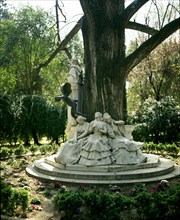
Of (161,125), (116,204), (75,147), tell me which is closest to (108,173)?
(75,147)

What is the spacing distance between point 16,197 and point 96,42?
5596mm

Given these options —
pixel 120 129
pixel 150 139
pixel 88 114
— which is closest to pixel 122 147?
pixel 120 129

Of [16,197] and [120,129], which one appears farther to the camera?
[120,129]

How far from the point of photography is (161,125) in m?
18.1

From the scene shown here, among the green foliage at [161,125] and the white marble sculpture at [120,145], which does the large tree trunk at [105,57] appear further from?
the green foliage at [161,125]

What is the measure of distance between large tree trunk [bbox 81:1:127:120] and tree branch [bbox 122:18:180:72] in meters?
0.37

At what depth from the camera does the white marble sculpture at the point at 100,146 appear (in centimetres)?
866

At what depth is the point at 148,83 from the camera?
30969mm

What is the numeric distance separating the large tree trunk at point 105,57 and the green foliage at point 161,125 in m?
8.79

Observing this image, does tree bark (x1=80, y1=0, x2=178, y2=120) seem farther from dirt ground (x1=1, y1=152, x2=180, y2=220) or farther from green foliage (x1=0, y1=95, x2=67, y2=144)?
green foliage (x1=0, y1=95, x2=67, y2=144)

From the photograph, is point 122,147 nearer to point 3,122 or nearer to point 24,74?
point 3,122

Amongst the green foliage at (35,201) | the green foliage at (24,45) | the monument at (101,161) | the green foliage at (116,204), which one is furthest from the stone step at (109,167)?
the green foliage at (24,45)

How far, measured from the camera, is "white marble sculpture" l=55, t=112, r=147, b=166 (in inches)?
341

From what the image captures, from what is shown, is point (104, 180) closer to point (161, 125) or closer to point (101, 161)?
point (101, 161)
